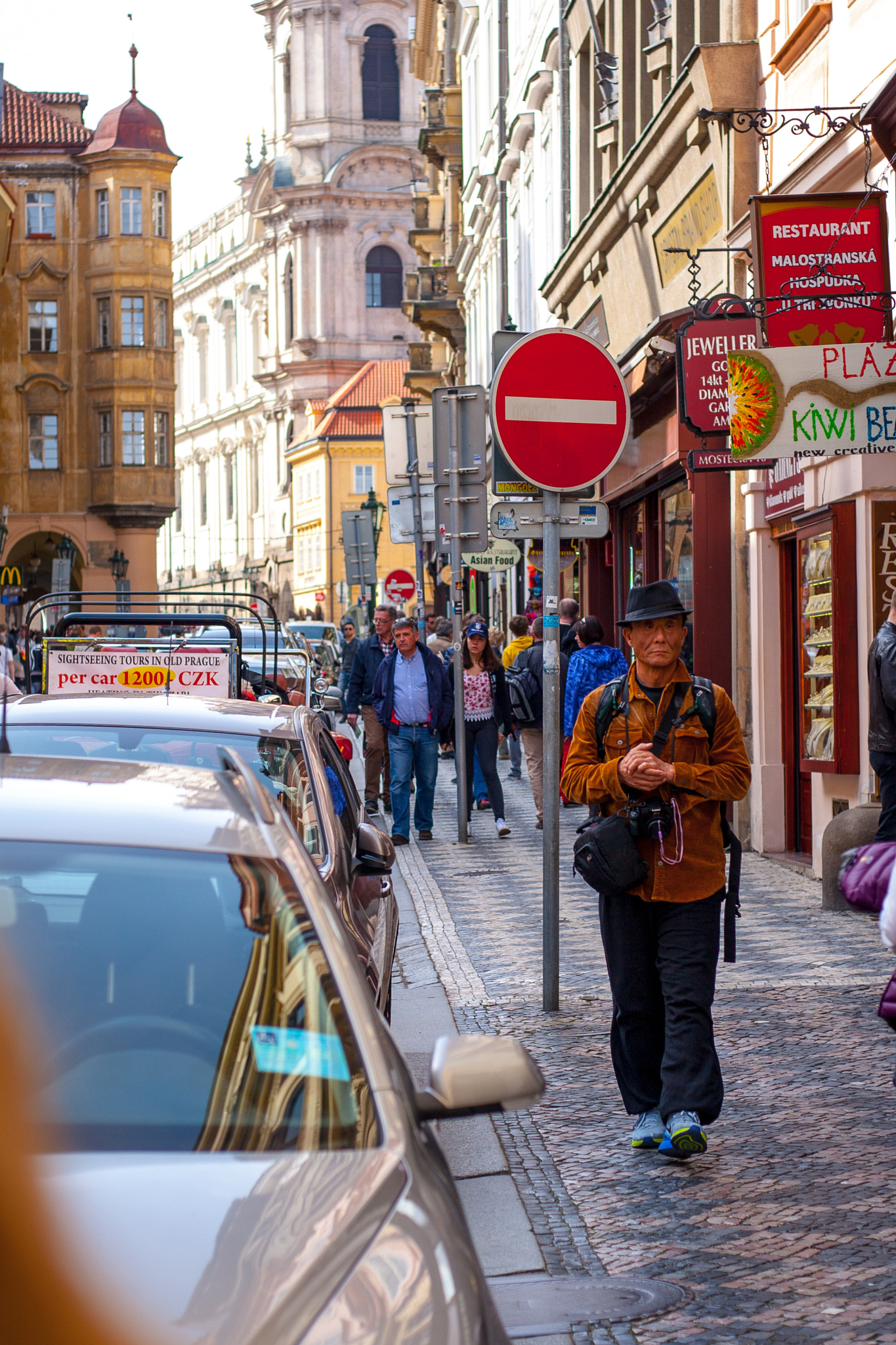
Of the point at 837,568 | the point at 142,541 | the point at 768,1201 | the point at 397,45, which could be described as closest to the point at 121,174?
the point at 142,541

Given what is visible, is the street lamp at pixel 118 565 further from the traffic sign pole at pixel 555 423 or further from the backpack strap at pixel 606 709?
the backpack strap at pixel 606 709

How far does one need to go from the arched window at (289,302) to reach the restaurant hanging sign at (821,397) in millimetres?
92239

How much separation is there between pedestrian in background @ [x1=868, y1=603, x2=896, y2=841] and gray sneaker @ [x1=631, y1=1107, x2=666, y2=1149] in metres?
3.89

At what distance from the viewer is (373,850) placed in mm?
6906

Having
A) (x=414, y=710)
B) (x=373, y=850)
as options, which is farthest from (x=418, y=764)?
(x=373, y=850)

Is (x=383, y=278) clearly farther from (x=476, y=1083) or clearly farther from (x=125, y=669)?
(x=476, y=1083)

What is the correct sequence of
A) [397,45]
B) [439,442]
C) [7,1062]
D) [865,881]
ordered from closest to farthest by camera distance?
[7,1062], [865,881], [439,442], [397,45]

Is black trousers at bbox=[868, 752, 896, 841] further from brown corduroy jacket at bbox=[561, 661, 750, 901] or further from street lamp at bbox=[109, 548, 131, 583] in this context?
street lamp at bbox=[109, 548, 131, 583]

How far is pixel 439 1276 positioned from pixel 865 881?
1993 mm

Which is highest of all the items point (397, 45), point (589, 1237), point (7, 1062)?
point (397, 45)

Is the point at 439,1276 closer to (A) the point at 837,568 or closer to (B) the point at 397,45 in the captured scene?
(A) the point at 837,568

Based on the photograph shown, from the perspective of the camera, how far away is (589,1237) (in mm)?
5234

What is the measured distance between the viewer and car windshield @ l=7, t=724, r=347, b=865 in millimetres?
6398

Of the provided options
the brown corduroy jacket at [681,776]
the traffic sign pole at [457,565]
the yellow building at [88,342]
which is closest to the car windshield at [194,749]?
the brown corduroy jacket at [681,776]
